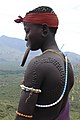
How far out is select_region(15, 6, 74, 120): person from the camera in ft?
8.74

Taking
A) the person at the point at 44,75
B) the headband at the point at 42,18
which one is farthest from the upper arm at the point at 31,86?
the headband at the point at 42,18

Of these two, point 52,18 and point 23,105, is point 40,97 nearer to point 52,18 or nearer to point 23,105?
point 23,105

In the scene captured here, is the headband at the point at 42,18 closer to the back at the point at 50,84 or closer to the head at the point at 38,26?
the head at the point at 38,26

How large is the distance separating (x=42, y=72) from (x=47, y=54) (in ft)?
0.75

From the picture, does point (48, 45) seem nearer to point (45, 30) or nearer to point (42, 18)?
point (45, 30)

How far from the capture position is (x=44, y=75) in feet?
8.82

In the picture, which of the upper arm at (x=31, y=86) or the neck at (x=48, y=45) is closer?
the upper arm at (x=31, y=86)

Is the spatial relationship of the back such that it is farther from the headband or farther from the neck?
the headband

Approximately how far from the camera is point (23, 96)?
2670mm

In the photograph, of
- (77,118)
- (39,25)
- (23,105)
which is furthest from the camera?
(77,118)

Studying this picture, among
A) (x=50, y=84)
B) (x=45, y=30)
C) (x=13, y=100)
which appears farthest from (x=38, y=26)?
(x=13, y=100)

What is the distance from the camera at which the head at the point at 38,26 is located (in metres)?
2.90

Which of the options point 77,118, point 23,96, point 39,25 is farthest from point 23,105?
point 77,118


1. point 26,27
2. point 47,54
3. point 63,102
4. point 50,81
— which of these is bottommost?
point 63,102
